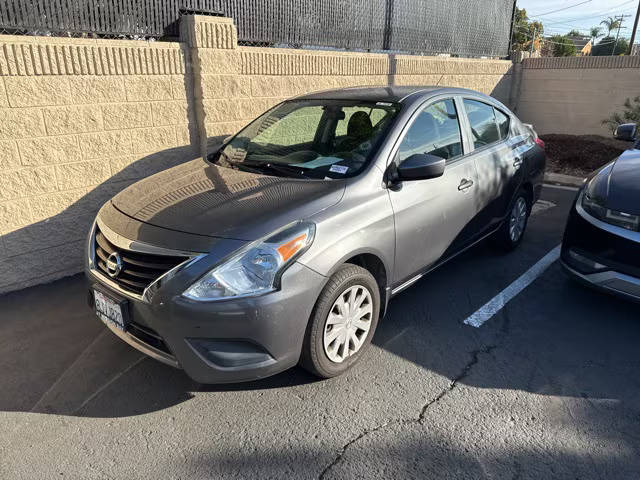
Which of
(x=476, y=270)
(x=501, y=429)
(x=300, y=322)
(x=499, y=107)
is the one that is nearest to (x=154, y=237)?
(x=300, y=322)

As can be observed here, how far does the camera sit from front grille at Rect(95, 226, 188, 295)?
2.59 meters

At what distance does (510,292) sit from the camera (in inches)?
165

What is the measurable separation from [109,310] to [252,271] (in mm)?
942

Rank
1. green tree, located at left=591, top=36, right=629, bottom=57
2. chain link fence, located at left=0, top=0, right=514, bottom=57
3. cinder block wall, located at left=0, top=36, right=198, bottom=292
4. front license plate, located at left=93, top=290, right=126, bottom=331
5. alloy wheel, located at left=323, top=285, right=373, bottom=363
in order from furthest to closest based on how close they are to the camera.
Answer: green tree, located at left=591, top=36, right=629, bottom=57
chain link fence, located at left=0, top=0, right=514, bottom=57
cinder block wall, located at left=0, top=36, right=198, bottom=292
alloy wheel, located at left=323, top=285, right=373, bottom=363
front license plate, located at left=93, top=290, right=126, bottom=331

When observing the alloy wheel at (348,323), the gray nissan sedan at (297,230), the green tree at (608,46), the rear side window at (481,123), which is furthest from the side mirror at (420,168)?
the green tree at (608,46)

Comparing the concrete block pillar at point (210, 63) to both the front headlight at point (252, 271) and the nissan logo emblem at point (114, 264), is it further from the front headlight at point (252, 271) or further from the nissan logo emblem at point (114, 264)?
the front headlight at point (252, 271)

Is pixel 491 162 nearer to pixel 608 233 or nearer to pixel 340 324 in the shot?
pixel 608 233

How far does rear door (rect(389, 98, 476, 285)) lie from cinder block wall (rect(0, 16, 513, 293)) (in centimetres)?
261

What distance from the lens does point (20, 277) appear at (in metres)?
4.29

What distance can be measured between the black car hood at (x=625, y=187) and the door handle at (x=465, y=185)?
979 mm

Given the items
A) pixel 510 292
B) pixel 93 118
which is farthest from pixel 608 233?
pixel 93 118

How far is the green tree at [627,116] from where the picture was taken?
9219mm

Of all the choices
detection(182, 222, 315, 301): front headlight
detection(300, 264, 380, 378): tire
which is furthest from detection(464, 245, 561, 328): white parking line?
detection(182, 222, 315, 301): front headlight

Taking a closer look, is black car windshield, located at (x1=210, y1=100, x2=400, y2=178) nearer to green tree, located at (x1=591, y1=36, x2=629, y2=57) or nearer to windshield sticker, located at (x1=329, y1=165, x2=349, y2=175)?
windshield sticker, located at (x1=329, y1=165, x2=349, y2=175)
